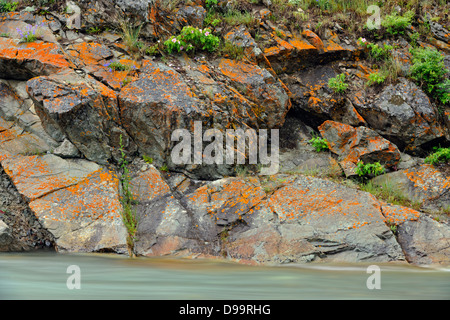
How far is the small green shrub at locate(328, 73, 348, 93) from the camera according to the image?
8380 millimetres

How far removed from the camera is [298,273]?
192 inches

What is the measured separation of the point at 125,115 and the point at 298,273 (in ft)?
14.0

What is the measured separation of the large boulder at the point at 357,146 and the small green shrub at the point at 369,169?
0.38 feet

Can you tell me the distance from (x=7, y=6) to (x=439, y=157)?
9789 mm

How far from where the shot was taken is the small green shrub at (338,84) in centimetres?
838

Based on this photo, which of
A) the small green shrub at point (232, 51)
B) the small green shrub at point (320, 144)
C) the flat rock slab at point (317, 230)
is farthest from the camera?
the small green shrub at point (232, 51)

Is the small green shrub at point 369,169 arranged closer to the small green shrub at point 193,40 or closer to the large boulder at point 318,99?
Result: the large boulder at point 318,99

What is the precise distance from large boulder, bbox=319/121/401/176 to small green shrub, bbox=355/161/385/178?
4.5 inches

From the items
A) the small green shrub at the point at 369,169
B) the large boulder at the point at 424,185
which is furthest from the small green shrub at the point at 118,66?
the large boulder at the point at 424,185

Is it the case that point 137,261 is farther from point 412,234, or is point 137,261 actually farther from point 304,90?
point 304,90

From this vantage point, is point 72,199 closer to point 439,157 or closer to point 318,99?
point 318,99

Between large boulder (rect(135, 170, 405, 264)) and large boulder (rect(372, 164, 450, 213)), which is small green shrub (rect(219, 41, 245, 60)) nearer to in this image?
large boulder (rect(135, 170, 405, 264))

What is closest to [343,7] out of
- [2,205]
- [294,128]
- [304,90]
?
[304,90]

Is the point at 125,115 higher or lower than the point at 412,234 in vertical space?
higher
